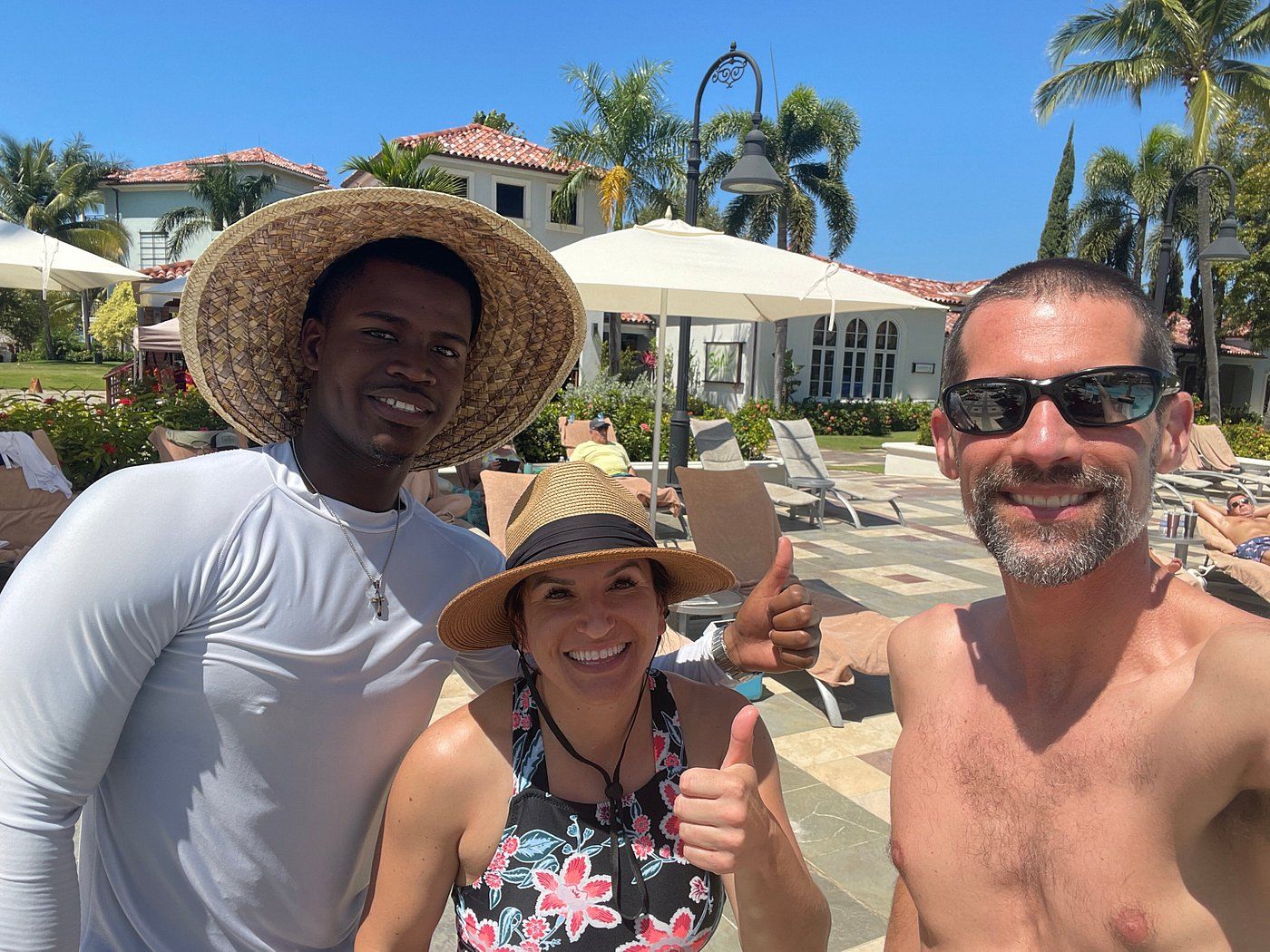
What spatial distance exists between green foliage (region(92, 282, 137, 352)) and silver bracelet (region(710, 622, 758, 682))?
153 feet

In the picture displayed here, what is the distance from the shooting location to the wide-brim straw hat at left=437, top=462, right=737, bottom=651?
56.5 inches

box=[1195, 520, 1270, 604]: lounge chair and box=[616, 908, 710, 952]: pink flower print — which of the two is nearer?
box=[616, 908, 710, 952]: pink flower print

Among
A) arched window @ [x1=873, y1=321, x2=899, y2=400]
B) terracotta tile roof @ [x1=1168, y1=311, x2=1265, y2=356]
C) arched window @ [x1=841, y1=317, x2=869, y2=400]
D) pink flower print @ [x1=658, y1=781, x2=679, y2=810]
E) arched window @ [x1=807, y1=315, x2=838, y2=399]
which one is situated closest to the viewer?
pink flower print @ [x1=658, y1=781, x2=679, y2=810]

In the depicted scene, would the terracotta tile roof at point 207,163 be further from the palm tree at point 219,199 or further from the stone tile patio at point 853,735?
the stone tile patio at point 853,735

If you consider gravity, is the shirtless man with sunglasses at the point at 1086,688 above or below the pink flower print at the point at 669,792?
above

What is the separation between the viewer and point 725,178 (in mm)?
7574

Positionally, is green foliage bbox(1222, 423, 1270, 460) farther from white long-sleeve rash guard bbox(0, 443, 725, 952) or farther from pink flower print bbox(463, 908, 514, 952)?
white long-sleeve rash guard bbox(0, 443, 725, 952)

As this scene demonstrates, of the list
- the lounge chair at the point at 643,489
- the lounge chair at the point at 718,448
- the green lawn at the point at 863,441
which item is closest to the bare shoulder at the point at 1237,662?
the lounge chair at the point at 643,489

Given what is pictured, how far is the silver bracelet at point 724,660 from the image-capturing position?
166 centimetres

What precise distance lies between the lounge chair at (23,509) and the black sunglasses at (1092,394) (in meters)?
6.51

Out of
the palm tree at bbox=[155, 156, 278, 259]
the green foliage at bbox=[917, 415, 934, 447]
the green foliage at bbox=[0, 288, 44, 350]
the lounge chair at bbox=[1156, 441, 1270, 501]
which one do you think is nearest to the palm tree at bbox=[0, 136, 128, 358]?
the green foliage at bbox=[0, 288, 44, 350]

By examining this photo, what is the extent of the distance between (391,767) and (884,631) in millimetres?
3848

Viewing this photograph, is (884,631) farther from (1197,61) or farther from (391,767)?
(1197,61)

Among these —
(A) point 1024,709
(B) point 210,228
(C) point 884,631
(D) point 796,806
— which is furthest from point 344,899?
(B) point 210,228
